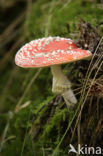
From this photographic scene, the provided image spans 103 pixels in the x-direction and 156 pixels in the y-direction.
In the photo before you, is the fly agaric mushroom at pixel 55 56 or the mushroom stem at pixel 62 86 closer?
the fly agaric mushroom at pixel 55 56

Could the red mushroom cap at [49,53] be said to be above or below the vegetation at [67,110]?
above

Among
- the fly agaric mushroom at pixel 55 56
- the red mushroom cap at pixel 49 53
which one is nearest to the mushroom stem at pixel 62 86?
the fly agaric mushroom at pixel 55 56

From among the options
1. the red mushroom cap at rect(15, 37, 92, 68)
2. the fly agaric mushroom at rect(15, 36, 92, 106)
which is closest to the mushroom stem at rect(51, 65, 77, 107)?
the fly agaric mushroom at rect(15, 36, 92, 106)

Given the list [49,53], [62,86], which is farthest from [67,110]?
[49,53]

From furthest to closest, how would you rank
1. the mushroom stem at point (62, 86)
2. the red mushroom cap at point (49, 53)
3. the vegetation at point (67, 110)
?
1. the mushroom stem at point (62, 86)
2. the vegetation at point (67, 110)
3. the red mushroom cap at point (49, 53)

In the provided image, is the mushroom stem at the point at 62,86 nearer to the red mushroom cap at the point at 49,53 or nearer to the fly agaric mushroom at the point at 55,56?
the fly agaric mushroom at the point at 55,56

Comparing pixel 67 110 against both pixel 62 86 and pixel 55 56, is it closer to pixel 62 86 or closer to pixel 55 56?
pixel 62 86

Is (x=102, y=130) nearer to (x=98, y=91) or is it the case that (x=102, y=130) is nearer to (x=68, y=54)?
(x=98, y=91)

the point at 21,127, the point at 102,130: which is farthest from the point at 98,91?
the point at 21,127
